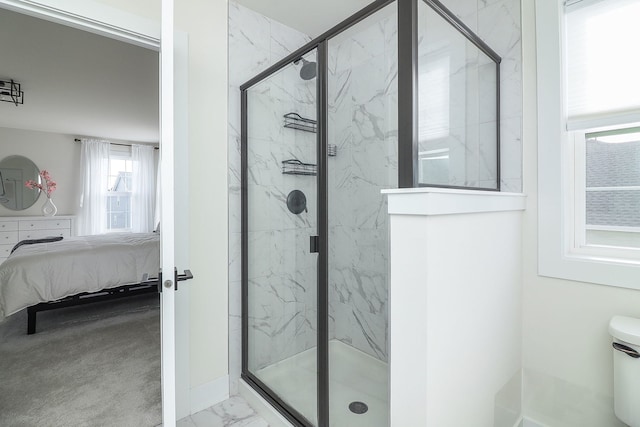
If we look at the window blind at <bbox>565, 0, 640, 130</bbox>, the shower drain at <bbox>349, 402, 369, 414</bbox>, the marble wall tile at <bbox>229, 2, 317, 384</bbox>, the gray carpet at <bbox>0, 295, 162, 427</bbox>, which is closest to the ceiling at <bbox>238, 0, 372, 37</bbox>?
the marble wall tile at <bbox>229, 2, 317, 384</bbox>

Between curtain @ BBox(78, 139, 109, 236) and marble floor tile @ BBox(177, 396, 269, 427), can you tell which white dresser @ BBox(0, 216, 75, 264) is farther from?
marble floor tile @ BBox(177, 396, 269, 427)

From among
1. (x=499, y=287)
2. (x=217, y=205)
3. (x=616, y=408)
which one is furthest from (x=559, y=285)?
(x=217, y=205)

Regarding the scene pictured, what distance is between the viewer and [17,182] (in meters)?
5.33

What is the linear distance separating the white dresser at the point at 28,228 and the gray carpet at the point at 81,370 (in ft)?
7.63

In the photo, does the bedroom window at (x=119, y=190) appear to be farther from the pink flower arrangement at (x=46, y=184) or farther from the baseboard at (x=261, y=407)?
the baseboard at (x=261, y=407)

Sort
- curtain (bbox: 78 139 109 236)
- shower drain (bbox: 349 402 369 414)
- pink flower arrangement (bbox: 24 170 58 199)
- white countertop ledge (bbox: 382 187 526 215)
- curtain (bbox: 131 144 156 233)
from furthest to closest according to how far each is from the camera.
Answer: curtain (bbox: 131 144 156 233) < curtain (bbox: 78 139 109 236) < pink flower arrangement (bbox: 24 170 58 199) < shower drain (bbox: 349 402 369 414) < white countertop ledge (bbox: 382 187 526 215)

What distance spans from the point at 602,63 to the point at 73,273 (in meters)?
4.36

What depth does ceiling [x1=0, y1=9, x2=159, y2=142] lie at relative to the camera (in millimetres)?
2562

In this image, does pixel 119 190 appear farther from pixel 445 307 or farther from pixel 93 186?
pixel 445 307

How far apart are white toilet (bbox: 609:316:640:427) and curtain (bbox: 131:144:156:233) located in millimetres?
7081

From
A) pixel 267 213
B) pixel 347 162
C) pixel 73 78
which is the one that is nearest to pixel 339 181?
pixel 347 162

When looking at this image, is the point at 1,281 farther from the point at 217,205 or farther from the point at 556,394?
the point at 556,394

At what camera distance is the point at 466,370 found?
119cm

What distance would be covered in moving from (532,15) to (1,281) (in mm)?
4470
